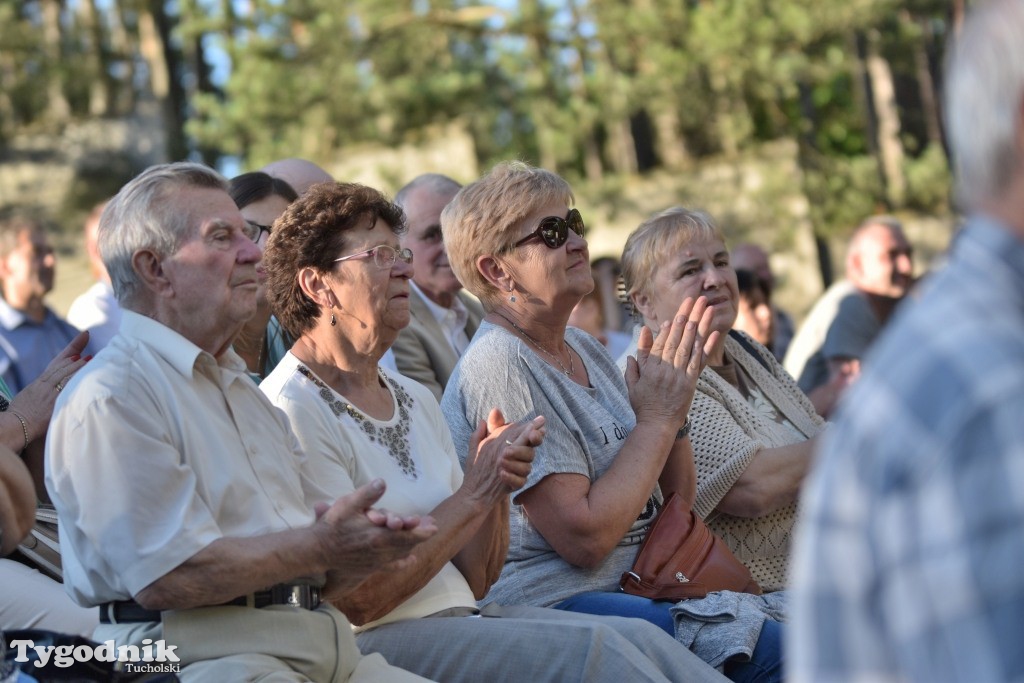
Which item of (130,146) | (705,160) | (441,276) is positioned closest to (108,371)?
(441,276)

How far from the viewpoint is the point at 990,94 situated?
4.34 feet

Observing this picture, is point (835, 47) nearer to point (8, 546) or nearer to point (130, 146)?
point (130, 146)

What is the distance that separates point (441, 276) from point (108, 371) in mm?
2303

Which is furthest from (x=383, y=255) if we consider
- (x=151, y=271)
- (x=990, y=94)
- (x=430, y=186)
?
(x=990, y=94)

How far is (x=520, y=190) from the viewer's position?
384 centimetres

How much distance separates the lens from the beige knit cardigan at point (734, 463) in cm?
399

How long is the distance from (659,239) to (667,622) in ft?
4.54

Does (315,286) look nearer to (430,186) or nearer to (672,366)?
(672,366)

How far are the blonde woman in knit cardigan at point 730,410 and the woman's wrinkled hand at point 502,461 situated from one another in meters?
0.98

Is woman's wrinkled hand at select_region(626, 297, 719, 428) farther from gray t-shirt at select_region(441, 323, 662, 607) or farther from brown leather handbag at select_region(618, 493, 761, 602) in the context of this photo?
brown leather handbag at select_region(618, 493, 761, 602)

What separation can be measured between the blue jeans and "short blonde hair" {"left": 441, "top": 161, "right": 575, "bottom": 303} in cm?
94

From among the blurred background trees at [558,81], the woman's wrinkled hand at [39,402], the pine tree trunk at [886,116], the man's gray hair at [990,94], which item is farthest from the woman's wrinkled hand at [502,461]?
the pine tree trunk at [886,116]

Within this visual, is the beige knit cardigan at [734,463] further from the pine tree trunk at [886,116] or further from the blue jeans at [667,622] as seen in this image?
the pine tree trunk at [886,116]

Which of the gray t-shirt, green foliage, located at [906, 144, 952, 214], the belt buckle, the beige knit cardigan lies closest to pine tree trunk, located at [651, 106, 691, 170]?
green foliage, located at [906, 144, 952, 214]
